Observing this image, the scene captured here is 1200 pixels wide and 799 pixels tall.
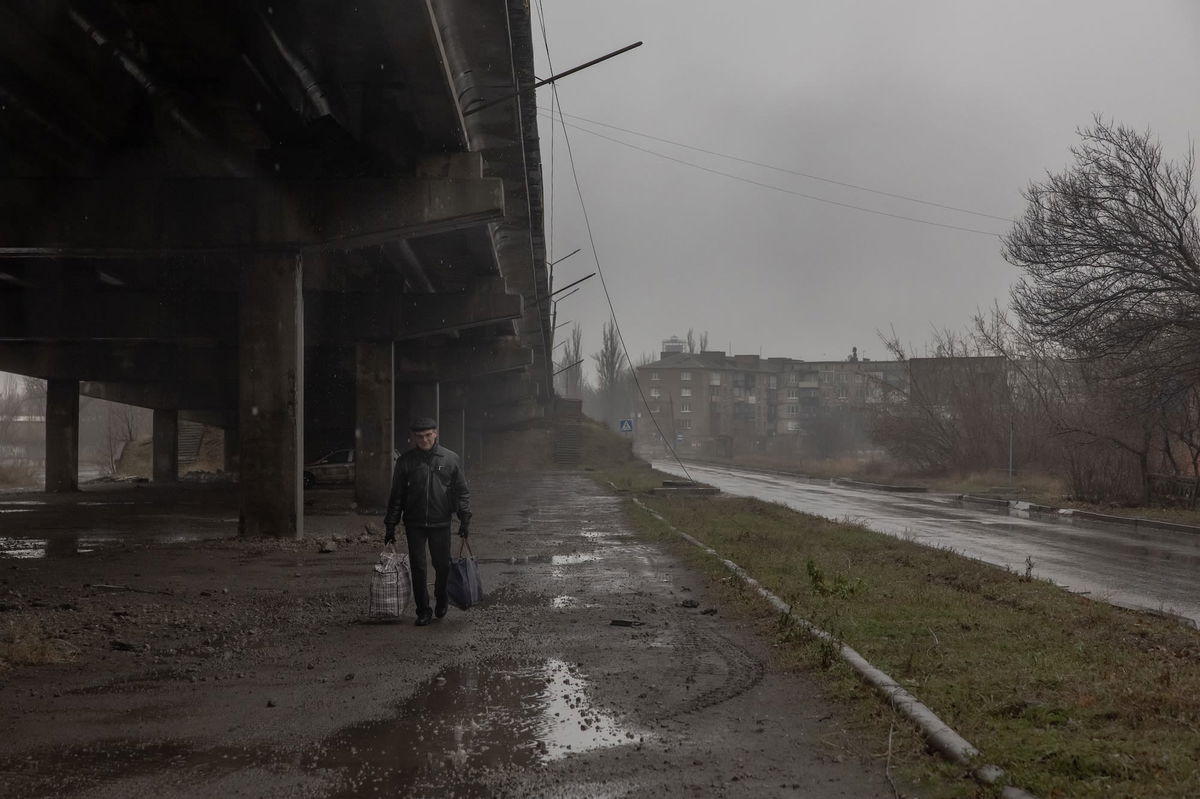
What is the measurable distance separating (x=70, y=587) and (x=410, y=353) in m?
24.8

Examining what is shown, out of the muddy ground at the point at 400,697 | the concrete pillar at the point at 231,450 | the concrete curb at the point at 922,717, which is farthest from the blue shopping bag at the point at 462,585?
the concrete pillar at the point at 231,450

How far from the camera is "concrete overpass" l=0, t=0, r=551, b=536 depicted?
12.2 meters

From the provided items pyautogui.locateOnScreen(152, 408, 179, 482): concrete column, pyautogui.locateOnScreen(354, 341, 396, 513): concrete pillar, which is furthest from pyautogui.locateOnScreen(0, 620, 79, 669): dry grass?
pyautogui.locateOnScreen(152, 408, 179, 482): concrete column

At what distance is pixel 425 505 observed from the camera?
9.80 metres

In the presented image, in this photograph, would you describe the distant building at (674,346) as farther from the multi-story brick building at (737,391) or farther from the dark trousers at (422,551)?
the dark trousers at (422,551)

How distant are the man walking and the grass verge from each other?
2.91 metres

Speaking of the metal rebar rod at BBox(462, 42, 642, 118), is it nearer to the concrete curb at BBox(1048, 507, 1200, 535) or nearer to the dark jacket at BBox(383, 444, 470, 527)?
the dark jacket at BBox(383, 444, 470, 527)

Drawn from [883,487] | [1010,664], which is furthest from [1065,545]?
[883,487]

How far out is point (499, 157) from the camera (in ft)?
57.7

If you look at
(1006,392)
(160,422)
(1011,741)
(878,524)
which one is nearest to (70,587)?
(1011,741)

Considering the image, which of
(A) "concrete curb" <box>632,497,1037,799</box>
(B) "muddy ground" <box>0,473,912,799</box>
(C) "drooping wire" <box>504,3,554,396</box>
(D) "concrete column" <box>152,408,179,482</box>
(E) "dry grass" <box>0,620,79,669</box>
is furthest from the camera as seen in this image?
(D) "concrete column" <box>152,408,179,482</box>

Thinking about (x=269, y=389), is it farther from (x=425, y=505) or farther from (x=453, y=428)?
(x=453, y=428)

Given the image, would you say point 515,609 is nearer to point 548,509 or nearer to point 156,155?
point 156,155

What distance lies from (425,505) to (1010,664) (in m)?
4.97
